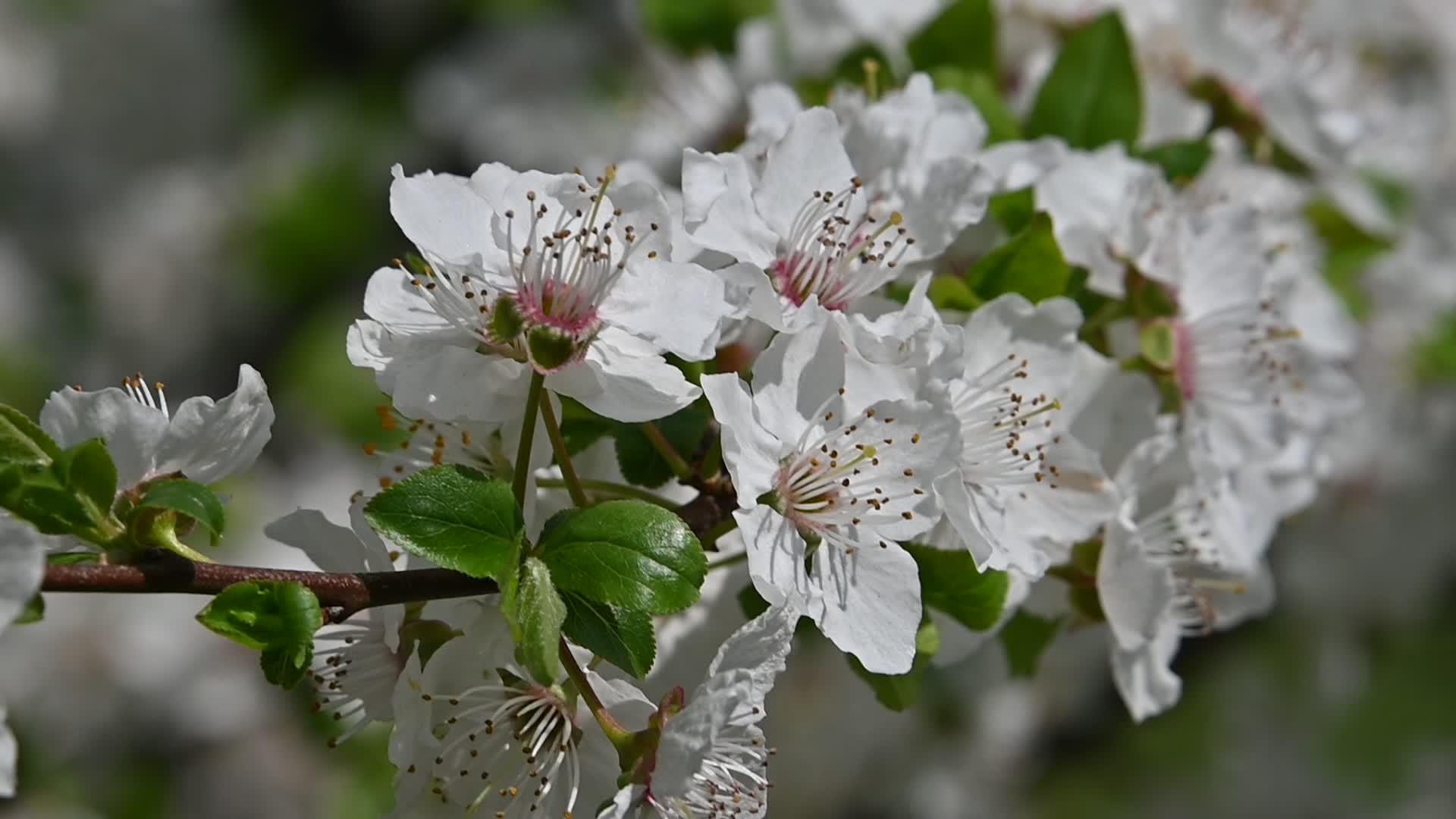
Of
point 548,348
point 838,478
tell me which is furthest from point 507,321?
point 838,478

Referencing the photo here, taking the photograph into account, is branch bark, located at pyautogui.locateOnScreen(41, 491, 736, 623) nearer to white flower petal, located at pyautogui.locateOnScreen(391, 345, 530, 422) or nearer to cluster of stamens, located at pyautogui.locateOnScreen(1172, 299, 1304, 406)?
white flower petal, located at pyautogui.locateOnScreen(391, 345, 530, 422)

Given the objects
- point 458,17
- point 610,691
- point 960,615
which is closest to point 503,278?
point 610,691

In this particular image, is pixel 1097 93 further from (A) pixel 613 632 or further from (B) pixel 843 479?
(A) pixel 613 632

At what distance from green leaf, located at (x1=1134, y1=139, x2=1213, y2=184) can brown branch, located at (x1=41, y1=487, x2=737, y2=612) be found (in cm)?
75

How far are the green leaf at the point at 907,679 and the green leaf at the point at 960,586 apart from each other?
0.02 meters

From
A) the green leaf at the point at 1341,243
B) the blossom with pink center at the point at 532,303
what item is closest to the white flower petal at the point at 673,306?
the blossom with pink center at the point at 532,303

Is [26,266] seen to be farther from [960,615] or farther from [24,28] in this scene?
[960,615]

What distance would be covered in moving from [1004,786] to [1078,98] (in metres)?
1.66

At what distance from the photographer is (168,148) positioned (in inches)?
143

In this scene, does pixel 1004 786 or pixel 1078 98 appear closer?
pixel 1078 98

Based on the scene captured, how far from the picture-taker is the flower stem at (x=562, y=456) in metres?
0.87

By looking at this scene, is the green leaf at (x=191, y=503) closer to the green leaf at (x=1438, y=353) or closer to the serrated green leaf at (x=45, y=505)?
the serrated green leaf at (x=45, y=505)

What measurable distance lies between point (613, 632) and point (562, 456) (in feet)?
0.39

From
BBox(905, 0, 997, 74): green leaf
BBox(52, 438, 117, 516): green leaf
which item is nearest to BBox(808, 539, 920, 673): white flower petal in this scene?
BBox(52, 438, 117, 516): green leaf
